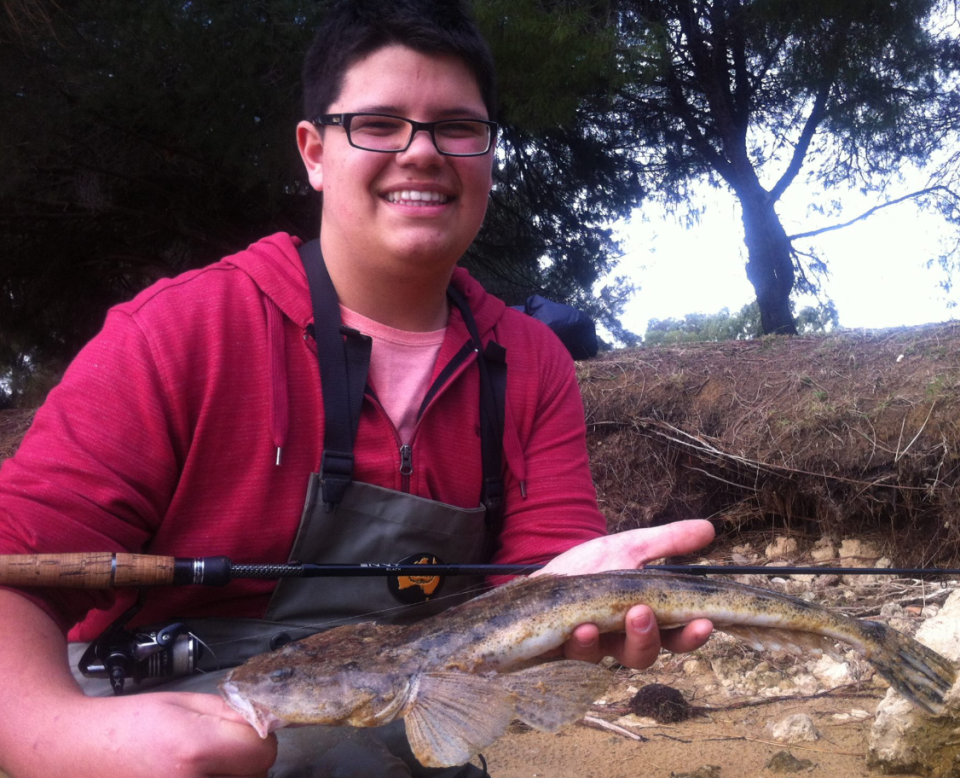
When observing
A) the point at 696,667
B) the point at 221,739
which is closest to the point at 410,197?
the point at 221,739

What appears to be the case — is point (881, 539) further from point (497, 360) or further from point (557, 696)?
point (557, 696)

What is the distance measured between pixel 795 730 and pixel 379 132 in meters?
2.81

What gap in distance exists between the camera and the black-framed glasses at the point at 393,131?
2.22 metres

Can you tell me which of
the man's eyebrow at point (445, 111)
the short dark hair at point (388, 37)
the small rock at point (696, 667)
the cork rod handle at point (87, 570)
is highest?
the short dark hair at point (388, 37)

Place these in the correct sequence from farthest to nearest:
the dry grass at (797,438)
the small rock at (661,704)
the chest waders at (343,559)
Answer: the dry grass at (797,438) < the small rock at (661,704) < the chest waders at (343,559)

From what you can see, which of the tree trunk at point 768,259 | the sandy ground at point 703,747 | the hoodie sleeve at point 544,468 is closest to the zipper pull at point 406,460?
the hoodie sleeve at point 544,468

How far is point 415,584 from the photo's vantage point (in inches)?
90.5

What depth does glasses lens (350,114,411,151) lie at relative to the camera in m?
2.22

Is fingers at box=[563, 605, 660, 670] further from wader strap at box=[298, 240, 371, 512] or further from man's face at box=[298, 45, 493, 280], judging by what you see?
man's face at box=[298, 45, 493, 280]

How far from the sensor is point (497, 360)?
2535mm

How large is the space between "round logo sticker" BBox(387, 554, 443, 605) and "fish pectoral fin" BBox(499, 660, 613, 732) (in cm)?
51

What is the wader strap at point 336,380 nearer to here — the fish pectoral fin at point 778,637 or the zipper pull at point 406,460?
the zipper pull at point 406,460

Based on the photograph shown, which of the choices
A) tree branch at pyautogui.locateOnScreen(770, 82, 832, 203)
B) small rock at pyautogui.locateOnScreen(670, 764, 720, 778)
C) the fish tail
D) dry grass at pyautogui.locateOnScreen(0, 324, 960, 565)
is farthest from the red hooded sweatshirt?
tree branch at pyautogui.locateOnScreen(770, 82, 832, 203)

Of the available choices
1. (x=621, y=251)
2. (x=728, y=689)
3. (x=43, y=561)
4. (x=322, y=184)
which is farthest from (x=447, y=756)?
(x=621, y=251)
